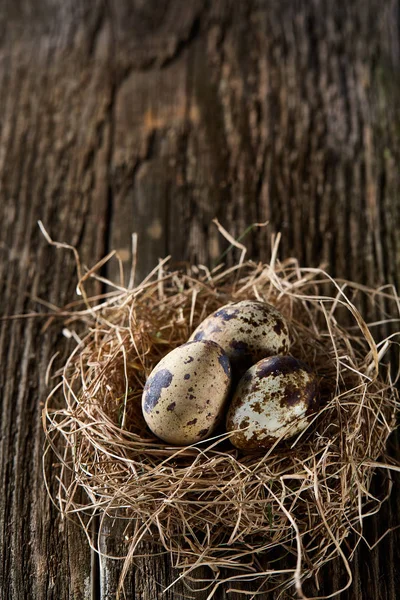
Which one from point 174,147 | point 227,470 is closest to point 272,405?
point 227,470

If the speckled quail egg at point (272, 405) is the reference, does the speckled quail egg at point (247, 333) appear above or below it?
above

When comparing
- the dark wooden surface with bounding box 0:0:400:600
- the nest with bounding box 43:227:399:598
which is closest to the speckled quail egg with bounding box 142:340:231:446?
the nest with bounding box 43:227:399:598

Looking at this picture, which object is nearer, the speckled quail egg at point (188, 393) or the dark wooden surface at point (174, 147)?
the speckled quail egg at point (188, 393)

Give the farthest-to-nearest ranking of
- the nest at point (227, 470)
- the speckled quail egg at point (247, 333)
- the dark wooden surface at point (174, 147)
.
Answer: the dark wooden surface at point (174, 147), the speckled quail egg at point (247, 333), the nest at point (227, 470)

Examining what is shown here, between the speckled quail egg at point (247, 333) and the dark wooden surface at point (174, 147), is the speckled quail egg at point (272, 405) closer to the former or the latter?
the speckled quail egg at point (247, 333)

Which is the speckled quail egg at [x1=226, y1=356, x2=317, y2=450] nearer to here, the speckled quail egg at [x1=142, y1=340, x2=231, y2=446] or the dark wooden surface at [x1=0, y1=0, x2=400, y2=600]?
the speckled quail egg at [x1=142, y1=340, x2=231, y2=446]

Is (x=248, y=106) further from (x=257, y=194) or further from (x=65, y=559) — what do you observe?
(x=65, y=559)

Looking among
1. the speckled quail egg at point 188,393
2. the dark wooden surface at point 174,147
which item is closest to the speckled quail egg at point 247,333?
the speckled quail egg at point 188,393
